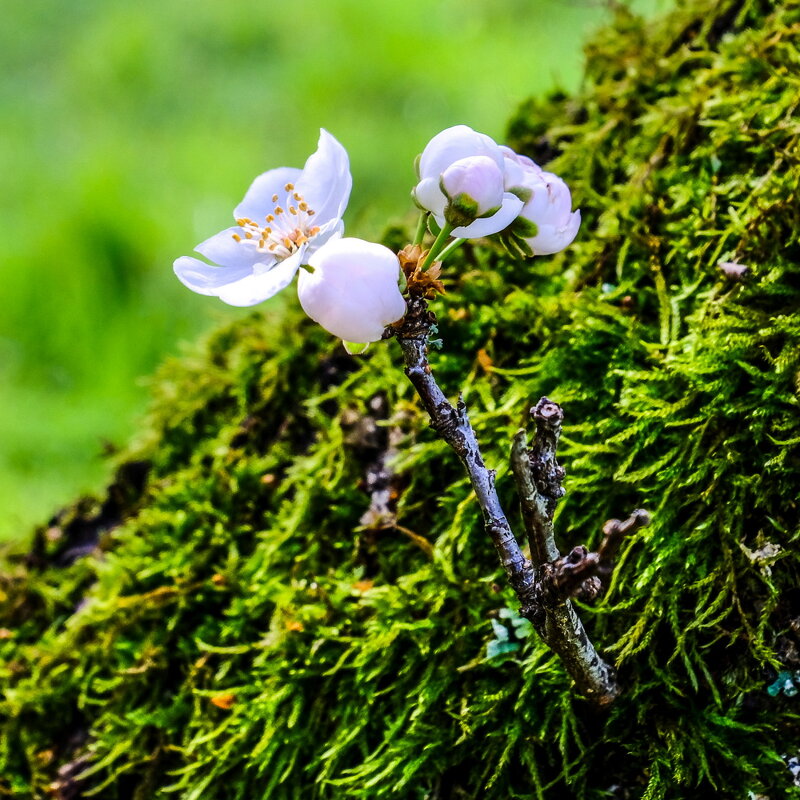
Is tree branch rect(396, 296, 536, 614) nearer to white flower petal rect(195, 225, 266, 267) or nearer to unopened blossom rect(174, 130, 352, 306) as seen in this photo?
unopened blossom rect(174, 130, 352, 306)

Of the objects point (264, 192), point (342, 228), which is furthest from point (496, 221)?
point (264, 192)

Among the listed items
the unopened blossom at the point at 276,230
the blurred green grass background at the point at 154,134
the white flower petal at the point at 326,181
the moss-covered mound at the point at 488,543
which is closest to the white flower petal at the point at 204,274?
the unopened blossom at the point at 276,230

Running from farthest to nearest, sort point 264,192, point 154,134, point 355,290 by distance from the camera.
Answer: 1. point 154,134
2. point 264,192
3. point 355,290

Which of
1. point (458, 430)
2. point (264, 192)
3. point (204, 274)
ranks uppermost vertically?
point (264, 192)

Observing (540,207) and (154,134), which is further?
(154,134)

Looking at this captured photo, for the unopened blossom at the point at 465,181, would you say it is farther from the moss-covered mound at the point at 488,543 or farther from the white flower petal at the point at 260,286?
the moss-covered mound at the point at 488,543

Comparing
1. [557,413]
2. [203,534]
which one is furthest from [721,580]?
[203,534]

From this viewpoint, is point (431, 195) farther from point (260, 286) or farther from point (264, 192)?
point (264, 192)
